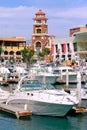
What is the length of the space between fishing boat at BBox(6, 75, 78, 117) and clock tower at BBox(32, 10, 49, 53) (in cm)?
9688

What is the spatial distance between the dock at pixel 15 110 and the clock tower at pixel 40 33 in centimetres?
9697

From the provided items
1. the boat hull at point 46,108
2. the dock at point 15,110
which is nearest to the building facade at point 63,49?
the dock at point 15,110

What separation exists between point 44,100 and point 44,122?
A: 212 centimetres

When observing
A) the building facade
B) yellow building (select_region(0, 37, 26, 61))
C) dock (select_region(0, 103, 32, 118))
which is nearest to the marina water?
dock (select_region(0, 103, 32, 118))

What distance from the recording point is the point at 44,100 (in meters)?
34.0

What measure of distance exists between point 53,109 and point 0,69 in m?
47.8

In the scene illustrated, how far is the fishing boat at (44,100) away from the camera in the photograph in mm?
33531

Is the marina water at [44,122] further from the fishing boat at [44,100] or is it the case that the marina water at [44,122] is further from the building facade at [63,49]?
the building facade at [63,49]

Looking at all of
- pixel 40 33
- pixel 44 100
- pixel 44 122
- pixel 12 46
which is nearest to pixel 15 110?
pixel 44 100

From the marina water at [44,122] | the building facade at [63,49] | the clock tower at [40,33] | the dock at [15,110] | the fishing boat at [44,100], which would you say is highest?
the clock tower at [40,33]

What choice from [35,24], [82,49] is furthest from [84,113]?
[35,24]

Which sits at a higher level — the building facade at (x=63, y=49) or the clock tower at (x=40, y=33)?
the clock tower at (x=40, y=33)

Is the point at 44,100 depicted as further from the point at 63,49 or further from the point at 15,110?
the point at 63,49

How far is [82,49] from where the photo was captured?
123 metres
